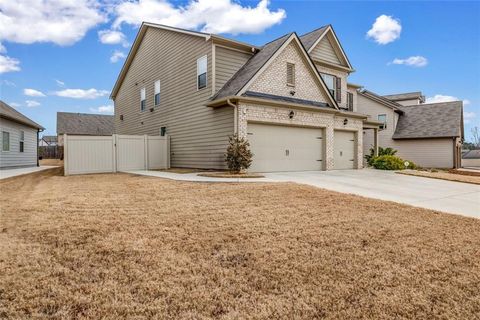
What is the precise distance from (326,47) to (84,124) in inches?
1418

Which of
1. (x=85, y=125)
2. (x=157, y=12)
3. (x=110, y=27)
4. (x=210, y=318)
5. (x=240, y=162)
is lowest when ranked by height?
(x=210, y=318)

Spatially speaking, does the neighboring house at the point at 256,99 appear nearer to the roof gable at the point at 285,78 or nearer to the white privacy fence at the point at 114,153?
the roof gable at the point at 285,78

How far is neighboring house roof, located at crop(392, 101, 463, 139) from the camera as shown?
25406 millimetres

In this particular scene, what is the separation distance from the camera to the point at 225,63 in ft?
48.1

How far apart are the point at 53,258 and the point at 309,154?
1323 centimetres

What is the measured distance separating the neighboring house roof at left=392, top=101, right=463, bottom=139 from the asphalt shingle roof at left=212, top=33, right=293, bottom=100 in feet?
57.9

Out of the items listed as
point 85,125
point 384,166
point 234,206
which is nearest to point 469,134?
point 384,166

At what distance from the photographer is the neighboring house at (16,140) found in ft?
58.1

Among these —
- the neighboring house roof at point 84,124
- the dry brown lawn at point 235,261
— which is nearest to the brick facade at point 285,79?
the dry brown lawn at point 235,261

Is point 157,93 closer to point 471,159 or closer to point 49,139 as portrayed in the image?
point 471,159

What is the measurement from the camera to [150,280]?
10.5 ft

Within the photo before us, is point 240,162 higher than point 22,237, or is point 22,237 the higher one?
point 240,162

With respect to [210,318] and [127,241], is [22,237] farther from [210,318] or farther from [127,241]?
[210,318]

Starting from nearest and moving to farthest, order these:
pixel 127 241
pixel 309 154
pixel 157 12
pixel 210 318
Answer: pixel 210 318, pixel 127 241, pixel 309 154, pixel 157 12
